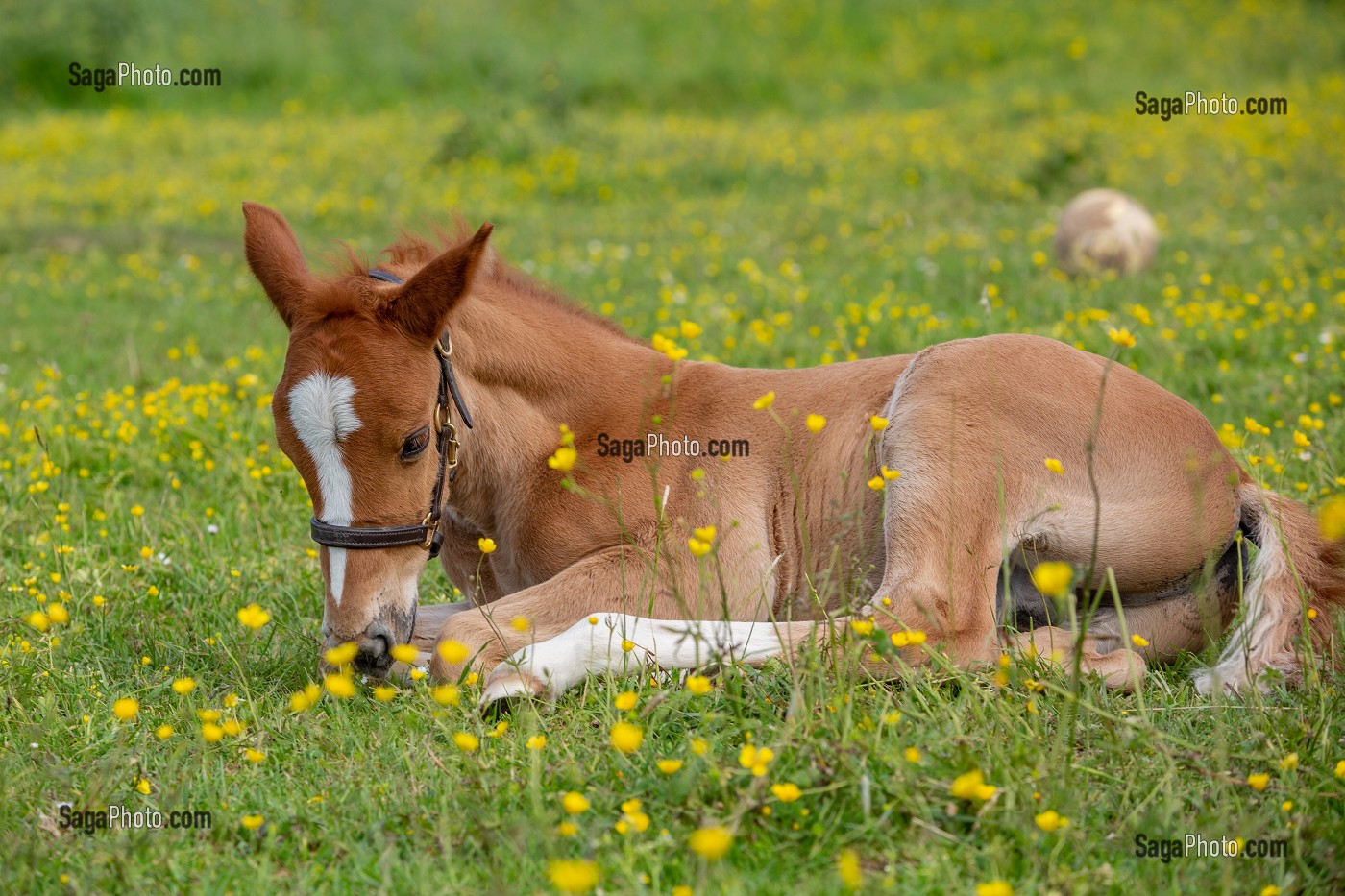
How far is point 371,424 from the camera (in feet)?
10.0

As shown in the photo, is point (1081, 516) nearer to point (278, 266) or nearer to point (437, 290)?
point (437, 290)

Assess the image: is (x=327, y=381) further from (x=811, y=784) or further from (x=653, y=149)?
(x=653, y=149)

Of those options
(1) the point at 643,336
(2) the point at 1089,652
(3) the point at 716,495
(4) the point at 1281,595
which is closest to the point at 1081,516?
(2) the point at 1089,652

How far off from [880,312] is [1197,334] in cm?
160

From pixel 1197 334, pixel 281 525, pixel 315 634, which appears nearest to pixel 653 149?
pixel 1197 334

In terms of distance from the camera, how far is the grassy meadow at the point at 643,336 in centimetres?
245

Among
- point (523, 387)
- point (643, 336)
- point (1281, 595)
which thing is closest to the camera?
point (1281, 595)

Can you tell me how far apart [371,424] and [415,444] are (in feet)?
0.48

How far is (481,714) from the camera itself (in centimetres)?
305

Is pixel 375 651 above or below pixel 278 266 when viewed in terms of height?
below

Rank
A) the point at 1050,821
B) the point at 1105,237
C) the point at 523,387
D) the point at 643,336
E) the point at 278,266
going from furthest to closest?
the point at 1105,237 < the point at 643,336 < the point at 523,387 < the point at 278,266 < the point at 1050,821

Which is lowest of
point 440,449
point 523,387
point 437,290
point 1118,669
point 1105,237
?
point 1118,669

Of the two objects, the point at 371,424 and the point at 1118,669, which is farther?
the point at 1118,669

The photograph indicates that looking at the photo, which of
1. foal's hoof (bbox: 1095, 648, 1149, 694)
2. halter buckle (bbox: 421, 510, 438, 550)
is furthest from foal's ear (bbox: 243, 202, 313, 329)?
foal's hoof (bbox: 1095, 648, 1149, 694)
